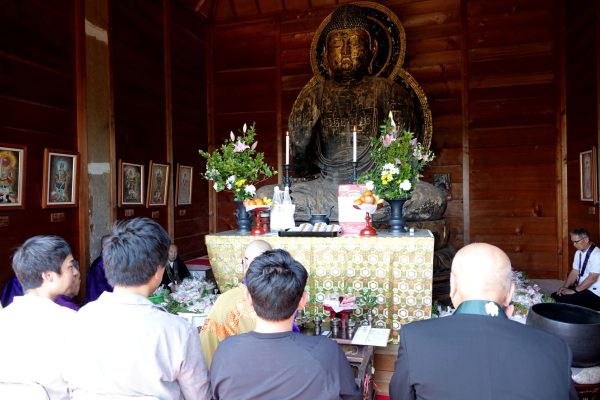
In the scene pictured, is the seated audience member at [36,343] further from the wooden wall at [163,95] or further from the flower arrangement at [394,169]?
the wooden wall at [163,95]

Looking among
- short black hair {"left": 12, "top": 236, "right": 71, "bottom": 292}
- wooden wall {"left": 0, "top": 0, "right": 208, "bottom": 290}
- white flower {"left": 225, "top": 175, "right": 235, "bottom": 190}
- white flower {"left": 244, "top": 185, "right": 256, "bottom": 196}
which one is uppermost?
wooden wall {"left": 0, "top": 0, "right": 208, "bottom": 290}

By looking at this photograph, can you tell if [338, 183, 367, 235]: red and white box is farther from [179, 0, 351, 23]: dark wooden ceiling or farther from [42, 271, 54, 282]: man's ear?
[179, 0, 351, 23]: dark wooden ceiling

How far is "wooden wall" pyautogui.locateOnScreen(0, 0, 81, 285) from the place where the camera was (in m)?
3.82

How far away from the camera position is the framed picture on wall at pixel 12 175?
146 inches

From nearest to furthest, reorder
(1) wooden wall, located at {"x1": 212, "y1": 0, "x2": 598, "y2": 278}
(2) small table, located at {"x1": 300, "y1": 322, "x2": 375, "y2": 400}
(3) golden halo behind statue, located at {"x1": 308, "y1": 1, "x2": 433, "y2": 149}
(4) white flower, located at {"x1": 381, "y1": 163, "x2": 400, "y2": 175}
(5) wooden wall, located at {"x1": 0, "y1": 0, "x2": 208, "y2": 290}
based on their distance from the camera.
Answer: (2) small table, located at {"x1": 300, "y1": 322, "x2": 375, "y2": 400} < (4) white flower, located at {"x1": 381, "y1": 163, "x2": 400, "y2": 175} < (5) wooden wall, located at {"x1": 0, "y1": 0, "x2": 208, "y2": 290} < (1) wooden wall, located at {"x1": 212, "y1": 0, "x2": 598, "y2": 278} < (3) golden halo behind statue, located at {"x1": 308, "y1": 1, "x2": 433, "y2": 149}

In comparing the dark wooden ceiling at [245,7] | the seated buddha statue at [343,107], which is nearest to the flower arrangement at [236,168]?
the seated buddha statue at [343,107]

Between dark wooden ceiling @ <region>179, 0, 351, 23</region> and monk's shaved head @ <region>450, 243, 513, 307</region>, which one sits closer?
monk's shaved head @ <region>450, 243, 513, 307</region>

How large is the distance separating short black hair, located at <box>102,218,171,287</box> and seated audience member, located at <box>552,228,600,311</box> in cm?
430

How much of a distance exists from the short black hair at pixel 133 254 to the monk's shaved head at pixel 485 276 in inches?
40.8

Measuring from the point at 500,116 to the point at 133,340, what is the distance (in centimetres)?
623

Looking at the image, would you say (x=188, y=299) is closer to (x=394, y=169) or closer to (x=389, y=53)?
(x=394, y=169)

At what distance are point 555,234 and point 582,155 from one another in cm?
128

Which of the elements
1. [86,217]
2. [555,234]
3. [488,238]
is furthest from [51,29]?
[555,234]

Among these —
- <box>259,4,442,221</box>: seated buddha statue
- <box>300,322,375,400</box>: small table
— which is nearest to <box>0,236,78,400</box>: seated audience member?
<box>300,322,375,400</box>: small table
